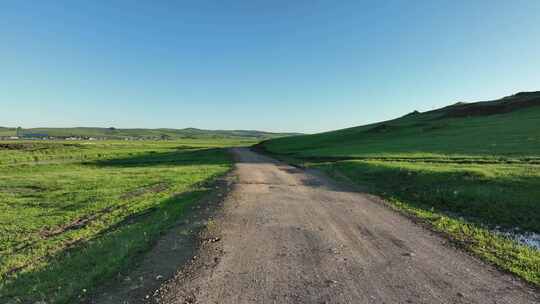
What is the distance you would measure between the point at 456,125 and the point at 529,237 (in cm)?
6148

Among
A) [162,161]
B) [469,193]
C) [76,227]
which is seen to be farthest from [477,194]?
[162,161]

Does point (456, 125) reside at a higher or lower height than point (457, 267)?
higher

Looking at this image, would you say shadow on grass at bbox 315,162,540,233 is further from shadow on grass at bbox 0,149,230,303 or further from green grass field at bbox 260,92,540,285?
shadow on grass at bbox 0,149,230,303

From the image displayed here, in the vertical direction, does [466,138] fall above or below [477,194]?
above

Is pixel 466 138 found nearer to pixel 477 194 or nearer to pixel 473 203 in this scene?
pixel 477 194

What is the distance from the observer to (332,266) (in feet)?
26.1

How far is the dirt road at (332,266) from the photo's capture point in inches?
256

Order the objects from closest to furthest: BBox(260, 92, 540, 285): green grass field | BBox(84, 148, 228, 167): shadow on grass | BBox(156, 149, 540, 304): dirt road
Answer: BBox(156, 149, 540, 304): dirt road
BBox(260, 92, 540, 285): green grass field
BBox(84, 148, 228, 167): shadow on grass

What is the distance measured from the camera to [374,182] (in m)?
23.1

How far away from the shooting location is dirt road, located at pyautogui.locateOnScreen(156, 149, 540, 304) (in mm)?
6492

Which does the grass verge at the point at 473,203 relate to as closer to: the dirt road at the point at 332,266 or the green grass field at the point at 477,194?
the green grass field at the point at 477,194

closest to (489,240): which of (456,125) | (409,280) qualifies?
(409,280)

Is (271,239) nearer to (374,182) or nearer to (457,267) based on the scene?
(457,267)

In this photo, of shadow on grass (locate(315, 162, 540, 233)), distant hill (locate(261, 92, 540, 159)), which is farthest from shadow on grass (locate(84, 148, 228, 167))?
shadow on grass (locate(315, 162, 540, 233))
